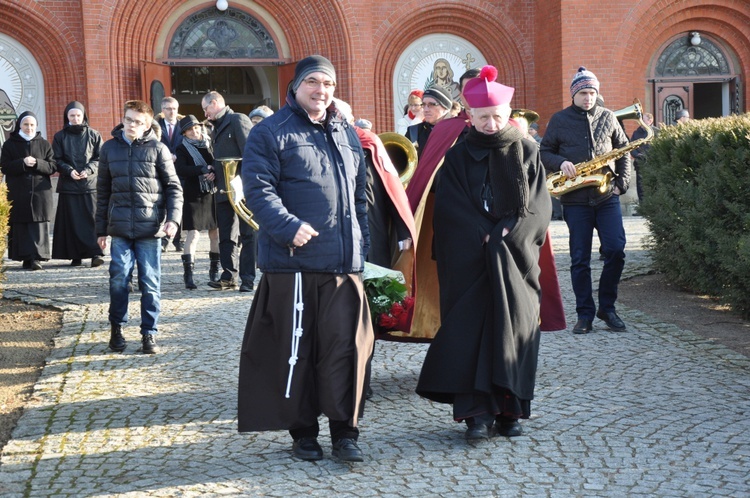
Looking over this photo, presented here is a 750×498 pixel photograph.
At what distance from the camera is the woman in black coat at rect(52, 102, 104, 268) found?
12695mm

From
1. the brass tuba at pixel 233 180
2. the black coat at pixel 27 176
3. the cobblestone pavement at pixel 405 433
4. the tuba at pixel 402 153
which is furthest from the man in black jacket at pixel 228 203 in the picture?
the black coat at pixel 27 176

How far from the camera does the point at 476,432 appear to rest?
5.39 metres

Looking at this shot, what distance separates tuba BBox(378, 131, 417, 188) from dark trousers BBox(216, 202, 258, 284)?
333cm

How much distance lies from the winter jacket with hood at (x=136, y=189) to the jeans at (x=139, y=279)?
0.11 metres

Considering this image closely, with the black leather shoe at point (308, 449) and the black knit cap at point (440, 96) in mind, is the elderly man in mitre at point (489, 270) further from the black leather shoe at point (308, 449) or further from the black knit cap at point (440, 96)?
the black knit cap at point (440, 96)

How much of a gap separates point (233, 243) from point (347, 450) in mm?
5931

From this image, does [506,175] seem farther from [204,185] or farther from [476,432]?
[204,185]

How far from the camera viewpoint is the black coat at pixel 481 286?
5.37m

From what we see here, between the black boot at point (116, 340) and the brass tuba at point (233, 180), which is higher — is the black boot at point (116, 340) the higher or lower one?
the lower one

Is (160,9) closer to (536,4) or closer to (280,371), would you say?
(536,4)

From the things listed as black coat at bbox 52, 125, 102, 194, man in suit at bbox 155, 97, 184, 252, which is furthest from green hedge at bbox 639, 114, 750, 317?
black coat at bbox 52, 125, 102, 194

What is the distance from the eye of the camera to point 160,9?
65.0 ft

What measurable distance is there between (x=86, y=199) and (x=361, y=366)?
8704 mm

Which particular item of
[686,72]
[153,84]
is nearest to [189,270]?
[153,84]
